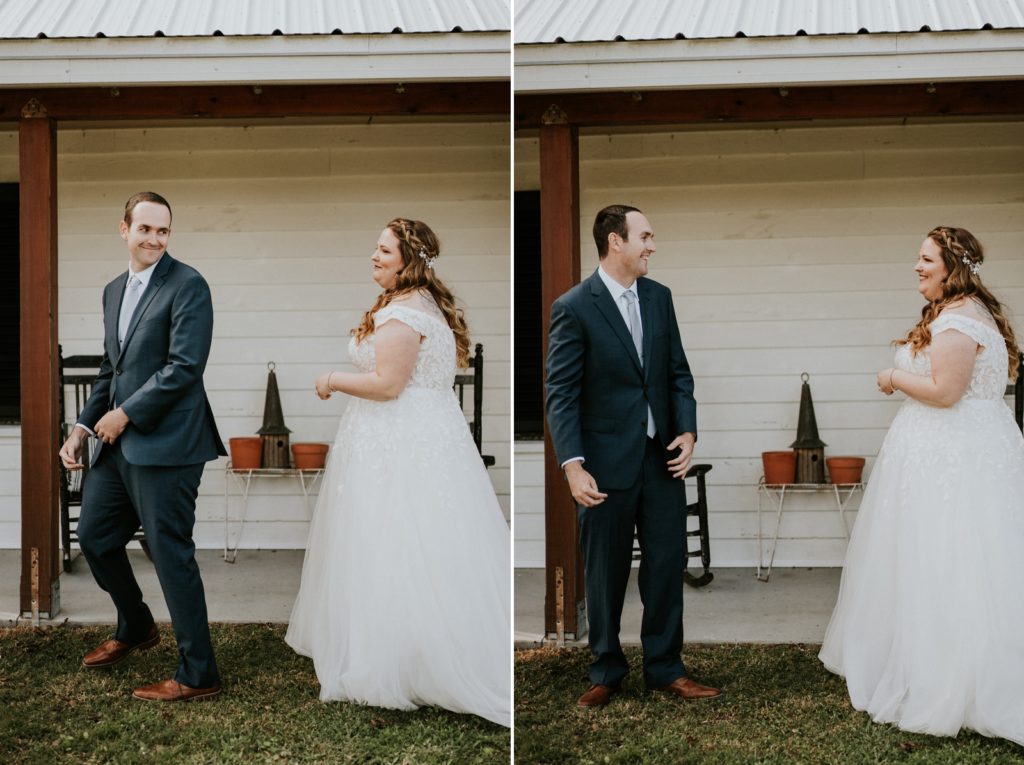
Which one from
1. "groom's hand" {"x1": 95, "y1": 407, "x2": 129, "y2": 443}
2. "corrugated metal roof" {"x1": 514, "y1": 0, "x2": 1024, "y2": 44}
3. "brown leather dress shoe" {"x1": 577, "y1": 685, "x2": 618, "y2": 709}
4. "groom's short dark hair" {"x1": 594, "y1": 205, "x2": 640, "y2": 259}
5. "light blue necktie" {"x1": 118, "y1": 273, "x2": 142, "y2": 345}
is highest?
"corrugated metal roof" {"x1": 514, "y1": 0, "x2": 1024, "y2": 44}

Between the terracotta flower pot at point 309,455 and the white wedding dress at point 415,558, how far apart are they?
190 cm

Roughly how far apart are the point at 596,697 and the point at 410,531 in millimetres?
806

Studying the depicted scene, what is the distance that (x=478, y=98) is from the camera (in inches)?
164

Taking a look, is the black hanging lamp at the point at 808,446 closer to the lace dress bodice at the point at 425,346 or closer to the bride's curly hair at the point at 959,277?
the bride's curly hair at the point at 959,277

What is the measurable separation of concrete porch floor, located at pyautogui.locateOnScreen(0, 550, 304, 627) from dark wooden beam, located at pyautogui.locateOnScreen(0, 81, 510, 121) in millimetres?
2011

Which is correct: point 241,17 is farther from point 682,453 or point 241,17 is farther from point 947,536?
point 947,536

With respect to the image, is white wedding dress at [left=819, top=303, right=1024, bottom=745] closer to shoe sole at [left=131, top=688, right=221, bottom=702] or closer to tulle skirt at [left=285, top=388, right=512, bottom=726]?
tulle skirt at [left=285, top=388, right=512, bottom=726]

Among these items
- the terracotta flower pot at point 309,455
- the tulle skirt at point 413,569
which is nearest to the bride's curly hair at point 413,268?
the tulle skirt at point 413,569

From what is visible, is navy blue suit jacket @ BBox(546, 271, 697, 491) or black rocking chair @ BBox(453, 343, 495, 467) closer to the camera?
navy blue suit jacket @ BBox(546, 271, 697, 491)

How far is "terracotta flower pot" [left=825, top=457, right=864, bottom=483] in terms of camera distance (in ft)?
16.5

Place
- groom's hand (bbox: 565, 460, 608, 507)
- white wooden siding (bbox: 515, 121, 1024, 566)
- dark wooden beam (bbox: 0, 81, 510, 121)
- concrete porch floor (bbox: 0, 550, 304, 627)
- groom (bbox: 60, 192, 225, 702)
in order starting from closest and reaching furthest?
1. groom's hand (bbox: 565, 460, 608, 507)
2. groom (bbox: 60, 192, 225, 702)
3. dark wooden beam (bbox: 0, 81, 510, 121)
4. concrete porch floor (bbox: 0, 550, 304, 627)
5. white wooden siding (bbox: 515, 121, 1024, 566)

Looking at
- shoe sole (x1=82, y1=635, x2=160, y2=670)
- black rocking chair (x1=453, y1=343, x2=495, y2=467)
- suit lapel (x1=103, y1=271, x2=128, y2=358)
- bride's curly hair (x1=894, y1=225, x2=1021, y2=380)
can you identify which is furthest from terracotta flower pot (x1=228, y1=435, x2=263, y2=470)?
bride's curly hair (x1=894, y1=225, x2=1021, y2=380)

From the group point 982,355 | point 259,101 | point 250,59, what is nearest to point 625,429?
point 982,355

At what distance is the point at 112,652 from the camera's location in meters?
3.61
